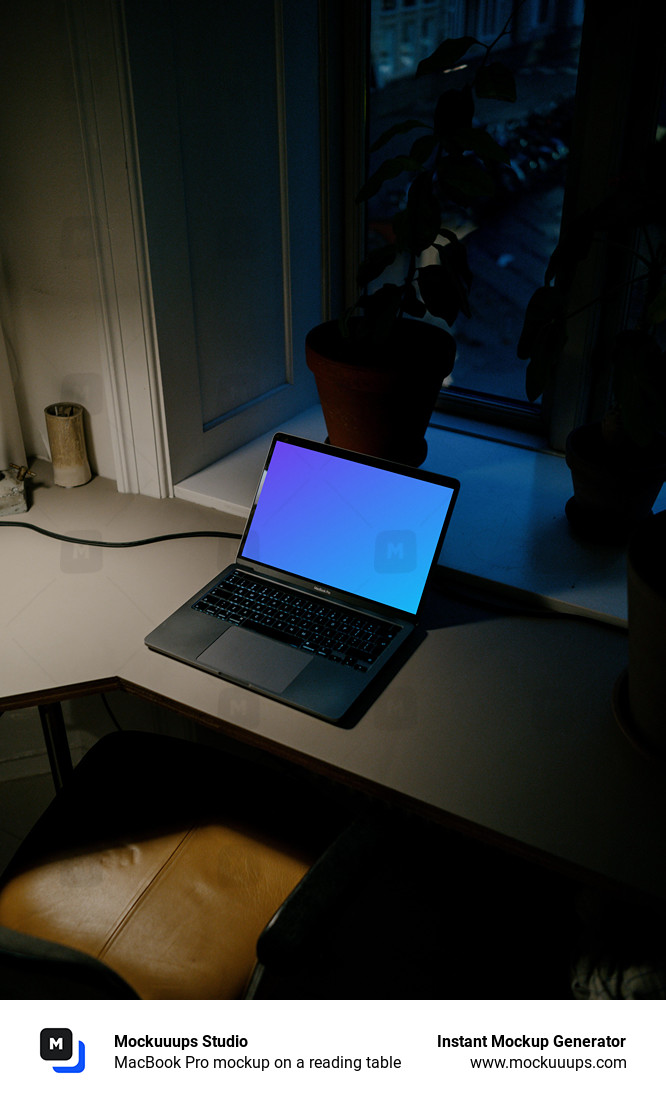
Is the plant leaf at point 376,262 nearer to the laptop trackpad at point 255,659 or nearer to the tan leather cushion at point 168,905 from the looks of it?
the laptop trackpad at point 255,659

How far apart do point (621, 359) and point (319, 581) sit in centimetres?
54

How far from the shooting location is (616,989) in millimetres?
1048

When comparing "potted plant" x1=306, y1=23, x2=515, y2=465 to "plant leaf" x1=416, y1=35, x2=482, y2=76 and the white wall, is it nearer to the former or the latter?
"plant leaf" x1=416, y1=35, x2=482, y2=76

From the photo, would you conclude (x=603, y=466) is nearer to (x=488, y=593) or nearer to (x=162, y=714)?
(x=488, y=593)

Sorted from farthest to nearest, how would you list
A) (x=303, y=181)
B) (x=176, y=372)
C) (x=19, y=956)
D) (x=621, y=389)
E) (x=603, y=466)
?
(x=303, y=181) → (x=176, y=372) → (x=603, y=466) → (x=621, y=389) → (x=19, y=956)

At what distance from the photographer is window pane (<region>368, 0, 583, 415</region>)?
1435 mm

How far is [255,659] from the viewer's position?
1182 millimetres

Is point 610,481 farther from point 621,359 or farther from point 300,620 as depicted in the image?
point 300,620

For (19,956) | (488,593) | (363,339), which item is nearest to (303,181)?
(363,339)
